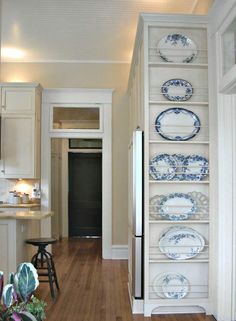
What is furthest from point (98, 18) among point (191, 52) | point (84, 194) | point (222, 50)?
point (84, 194)

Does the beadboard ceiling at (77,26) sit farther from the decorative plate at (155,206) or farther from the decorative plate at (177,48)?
the decorative plate at (155,206)

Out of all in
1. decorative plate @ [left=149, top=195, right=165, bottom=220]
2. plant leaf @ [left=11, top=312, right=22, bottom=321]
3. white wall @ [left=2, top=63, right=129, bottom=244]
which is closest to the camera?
plant leaf @ [left=11, top=312, right=22, bottom=321]

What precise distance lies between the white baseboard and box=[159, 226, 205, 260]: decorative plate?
2589 mm

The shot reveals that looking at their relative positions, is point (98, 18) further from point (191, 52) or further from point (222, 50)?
point (222, 50)

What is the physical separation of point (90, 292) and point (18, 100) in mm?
3115

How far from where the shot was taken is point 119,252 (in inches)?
225

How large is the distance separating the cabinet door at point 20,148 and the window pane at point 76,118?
61 centimetres

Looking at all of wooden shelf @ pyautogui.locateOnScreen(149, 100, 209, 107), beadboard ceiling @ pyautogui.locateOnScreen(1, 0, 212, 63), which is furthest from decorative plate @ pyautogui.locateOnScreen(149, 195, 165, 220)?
beadboard ceiling @ pyautogui.locateOnScreen(1, 0, 212, 63)

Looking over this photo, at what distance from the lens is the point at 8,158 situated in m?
5.40

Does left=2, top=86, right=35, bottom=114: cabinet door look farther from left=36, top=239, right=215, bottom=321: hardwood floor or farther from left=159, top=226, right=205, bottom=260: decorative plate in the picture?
left=159, top=226, right=205, bottom=260: decorative plate

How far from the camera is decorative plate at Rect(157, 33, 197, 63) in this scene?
130 inches

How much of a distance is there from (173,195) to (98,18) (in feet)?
8.46

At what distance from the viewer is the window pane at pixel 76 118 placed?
19.3 ft

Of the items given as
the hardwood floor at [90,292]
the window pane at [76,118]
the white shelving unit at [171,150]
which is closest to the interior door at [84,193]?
the hardwood floor at [90,292]
